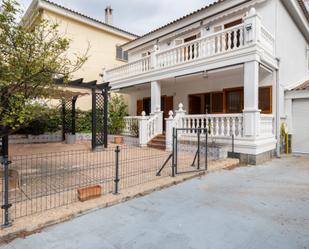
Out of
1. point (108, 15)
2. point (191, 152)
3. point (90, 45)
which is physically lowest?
point (191, 152)

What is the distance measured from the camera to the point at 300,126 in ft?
36.5

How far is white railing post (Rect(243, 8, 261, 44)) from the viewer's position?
851cm

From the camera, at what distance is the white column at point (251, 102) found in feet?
27.5

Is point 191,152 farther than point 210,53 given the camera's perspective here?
No

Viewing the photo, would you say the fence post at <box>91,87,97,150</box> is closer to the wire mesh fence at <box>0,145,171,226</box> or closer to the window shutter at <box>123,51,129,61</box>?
the wire mesh fence at <box>0,145,171,226</box>

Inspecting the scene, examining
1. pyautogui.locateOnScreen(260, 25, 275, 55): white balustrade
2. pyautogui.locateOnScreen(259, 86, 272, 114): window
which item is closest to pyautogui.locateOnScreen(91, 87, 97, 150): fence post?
pyautogui.locateOnScreen(260, 25, 275, 55): white balustrade

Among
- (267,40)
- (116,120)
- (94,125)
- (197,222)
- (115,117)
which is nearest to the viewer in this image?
(197,222)

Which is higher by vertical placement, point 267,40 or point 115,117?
point 267,40

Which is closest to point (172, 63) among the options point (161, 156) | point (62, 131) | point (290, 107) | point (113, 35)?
point (161, 156)

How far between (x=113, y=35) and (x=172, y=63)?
8.73 meters

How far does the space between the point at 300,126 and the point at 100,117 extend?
989cm

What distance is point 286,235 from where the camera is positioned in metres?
3.33

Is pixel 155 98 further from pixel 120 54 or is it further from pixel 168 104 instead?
pixel 120 54

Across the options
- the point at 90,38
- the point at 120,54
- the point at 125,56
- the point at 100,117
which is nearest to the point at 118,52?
the point at 120,54
